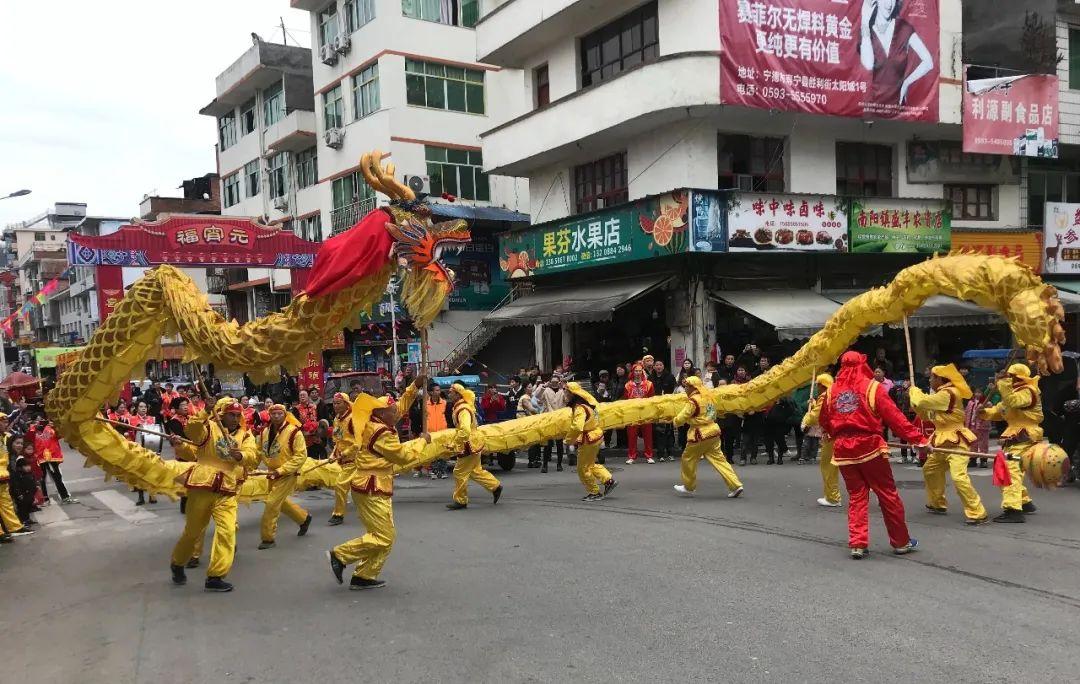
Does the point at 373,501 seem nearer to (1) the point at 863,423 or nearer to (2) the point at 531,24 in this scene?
(1) the point at 863,423

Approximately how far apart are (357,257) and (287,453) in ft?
10.9

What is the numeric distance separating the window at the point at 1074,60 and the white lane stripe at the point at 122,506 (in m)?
21.4

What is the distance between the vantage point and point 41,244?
65000 mm

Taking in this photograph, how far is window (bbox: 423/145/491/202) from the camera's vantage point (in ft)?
79.0

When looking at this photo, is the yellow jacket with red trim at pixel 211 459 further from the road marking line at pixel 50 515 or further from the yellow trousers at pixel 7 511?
the road marking line at pixel 50 515

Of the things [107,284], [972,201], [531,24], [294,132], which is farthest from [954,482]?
[294,132]

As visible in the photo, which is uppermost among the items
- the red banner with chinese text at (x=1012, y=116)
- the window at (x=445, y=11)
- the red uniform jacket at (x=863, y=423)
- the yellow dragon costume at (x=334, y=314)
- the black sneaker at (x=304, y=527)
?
the window at (x=445, y=11)

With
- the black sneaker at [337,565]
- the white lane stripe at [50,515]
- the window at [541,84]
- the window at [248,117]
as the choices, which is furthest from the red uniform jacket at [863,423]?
the window at [248,117]

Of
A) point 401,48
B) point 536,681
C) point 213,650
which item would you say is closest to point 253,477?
point 213,650

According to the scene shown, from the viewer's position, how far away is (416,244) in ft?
18.8

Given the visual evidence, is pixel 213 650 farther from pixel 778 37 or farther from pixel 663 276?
pixel 778 37

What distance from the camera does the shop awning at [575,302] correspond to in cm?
1636

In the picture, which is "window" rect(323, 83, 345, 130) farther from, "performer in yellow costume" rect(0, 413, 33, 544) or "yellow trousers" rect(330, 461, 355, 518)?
"yellow trousers" rect(330, 461, 355, 518)

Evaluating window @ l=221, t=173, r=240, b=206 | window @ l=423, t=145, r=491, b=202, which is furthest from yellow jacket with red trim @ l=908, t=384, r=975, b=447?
window @ l=221, t=173, r=240, b=206
